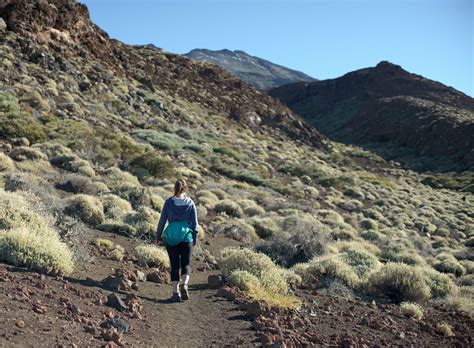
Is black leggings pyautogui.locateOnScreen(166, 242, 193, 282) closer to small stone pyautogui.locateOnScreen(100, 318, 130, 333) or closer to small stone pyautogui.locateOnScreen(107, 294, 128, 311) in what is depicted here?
small stone pyautogui.locateOnScreen(107, 294, 128, 311)

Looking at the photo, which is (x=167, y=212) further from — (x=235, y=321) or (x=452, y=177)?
(x=452, y=177)

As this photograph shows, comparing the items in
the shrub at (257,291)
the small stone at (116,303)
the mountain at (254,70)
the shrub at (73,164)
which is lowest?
the shrub at (257,291)

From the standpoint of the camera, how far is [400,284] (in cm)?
912

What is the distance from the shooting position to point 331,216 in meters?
20.2

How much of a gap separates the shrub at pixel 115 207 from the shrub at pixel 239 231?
2.75 meters

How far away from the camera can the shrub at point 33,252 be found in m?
6.20

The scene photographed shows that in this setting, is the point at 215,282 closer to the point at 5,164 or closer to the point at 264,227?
the point at 264,227

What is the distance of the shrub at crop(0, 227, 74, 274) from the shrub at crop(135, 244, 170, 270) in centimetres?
209

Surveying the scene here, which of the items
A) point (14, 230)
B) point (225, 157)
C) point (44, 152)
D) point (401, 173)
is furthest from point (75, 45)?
point (401, 173)

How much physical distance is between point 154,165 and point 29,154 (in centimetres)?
543

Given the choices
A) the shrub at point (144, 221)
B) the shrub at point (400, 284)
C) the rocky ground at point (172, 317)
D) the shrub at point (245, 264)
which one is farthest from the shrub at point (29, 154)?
the shrub at point (400, 284)

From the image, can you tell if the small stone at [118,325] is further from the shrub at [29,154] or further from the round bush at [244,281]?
the shrub at [29,154]

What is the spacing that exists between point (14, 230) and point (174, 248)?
235 cm

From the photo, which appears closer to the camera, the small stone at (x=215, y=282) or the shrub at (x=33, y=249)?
the shrub at (x=33, y=249)
